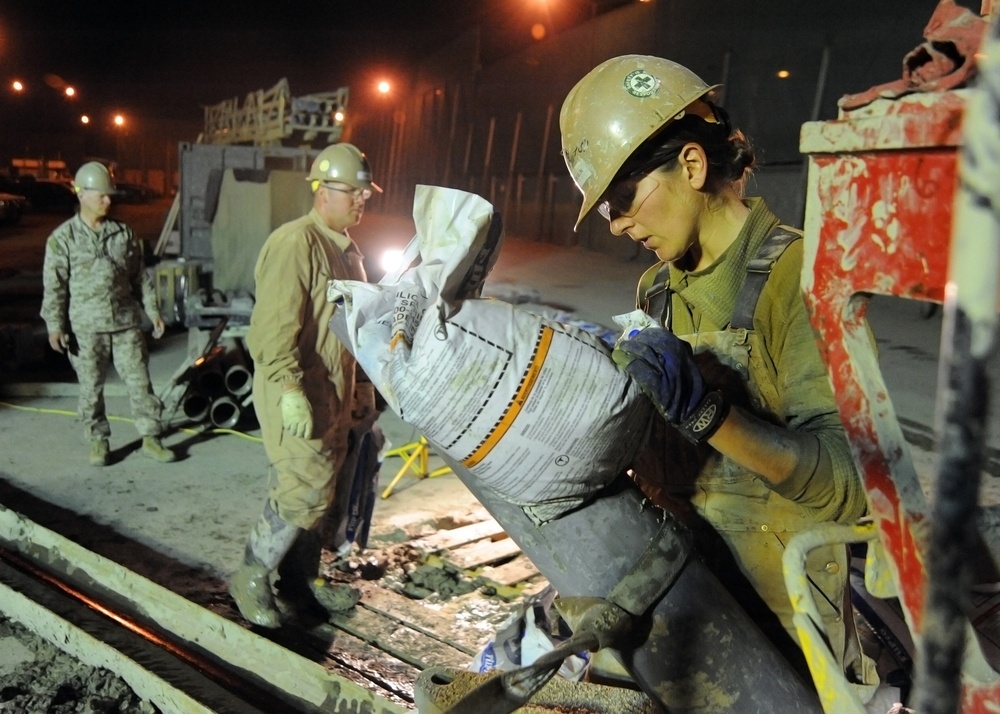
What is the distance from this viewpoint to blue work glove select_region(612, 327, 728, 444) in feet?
4.47

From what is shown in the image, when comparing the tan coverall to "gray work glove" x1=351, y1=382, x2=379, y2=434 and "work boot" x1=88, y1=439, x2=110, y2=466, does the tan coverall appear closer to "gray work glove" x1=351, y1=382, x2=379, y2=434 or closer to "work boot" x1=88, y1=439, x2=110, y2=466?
"gray work glove" x1=351, y1=382, x2=379, y2=434

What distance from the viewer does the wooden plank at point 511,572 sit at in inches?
171

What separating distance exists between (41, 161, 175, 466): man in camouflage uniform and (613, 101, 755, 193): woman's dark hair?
5409mm

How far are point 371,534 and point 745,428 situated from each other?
3793 mm

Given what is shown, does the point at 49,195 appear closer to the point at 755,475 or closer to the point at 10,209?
the point at 10,209

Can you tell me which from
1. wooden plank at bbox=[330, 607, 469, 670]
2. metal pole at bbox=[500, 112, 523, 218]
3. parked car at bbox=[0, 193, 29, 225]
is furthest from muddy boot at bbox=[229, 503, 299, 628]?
parked car at bbox=[0, 193, 29, 225]

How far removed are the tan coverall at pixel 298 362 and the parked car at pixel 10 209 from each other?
73.1ft

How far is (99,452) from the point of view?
607cm

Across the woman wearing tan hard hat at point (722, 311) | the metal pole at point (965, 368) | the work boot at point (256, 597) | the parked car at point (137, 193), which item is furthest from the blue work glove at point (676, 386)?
the parked car at point (137, 193)

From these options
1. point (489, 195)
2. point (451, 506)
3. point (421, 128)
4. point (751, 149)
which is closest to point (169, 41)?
point (421, 128)

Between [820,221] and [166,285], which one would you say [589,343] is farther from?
[166,285]

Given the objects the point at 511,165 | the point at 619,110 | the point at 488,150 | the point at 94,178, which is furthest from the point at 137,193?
the point at 619,110

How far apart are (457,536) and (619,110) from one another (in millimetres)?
3514

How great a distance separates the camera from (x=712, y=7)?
46.1 ft
